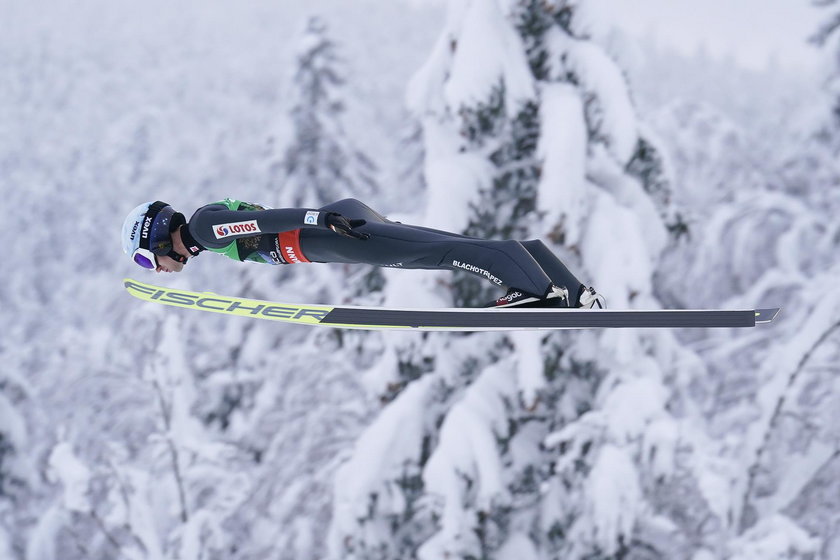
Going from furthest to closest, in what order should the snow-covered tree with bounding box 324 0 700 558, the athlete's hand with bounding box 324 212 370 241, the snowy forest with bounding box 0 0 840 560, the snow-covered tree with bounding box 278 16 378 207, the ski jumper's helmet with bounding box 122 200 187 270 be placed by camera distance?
the snow-covered tree with bounding box 278 16 378 207, the snowy forest with bounding box 0 0 840 560, the snow-covered tree with bounding box 324 0 700 558, the ski jumper's helmet with bounding box 122 200 187 270, the athlete's hand with bounding box 324 212 370 241

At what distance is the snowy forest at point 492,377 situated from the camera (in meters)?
7.81

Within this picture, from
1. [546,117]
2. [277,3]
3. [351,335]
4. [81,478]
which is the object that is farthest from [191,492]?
[277,3]

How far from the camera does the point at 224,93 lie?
63594 millimetres

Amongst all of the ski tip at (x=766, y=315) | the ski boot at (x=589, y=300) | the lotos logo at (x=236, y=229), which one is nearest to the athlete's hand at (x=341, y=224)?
the lotos logo at (x=236, y=229)

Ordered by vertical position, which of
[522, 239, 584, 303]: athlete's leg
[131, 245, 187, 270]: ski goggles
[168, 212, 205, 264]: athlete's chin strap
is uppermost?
[168, 212, 205, 264]: athlete's chin strap

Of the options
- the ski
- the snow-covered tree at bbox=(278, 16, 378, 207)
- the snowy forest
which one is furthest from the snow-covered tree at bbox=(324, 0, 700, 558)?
the snow-covered tree at bbox=(278, 16, 378, 207)

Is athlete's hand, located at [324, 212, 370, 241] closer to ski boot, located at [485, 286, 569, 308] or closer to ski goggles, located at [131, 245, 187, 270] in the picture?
ski boot, located at [485, 286, 569, 308]

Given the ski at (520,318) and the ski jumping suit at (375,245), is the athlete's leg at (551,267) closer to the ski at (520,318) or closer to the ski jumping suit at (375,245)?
the ski jumping suit at (375,245)

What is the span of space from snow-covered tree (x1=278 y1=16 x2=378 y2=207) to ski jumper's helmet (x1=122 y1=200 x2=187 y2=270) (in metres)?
9.89

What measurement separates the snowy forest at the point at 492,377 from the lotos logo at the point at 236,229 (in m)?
3.01

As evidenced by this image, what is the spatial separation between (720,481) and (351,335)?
405 centimetres

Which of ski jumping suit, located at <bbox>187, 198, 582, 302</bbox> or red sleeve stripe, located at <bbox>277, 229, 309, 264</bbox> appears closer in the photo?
ski jumping suit, located at <bbox>187, 198, 582, 302</bbox>

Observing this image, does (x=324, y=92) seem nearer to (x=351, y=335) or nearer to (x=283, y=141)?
(x=283, y=141)

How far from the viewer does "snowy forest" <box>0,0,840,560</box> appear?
7.81 metres
